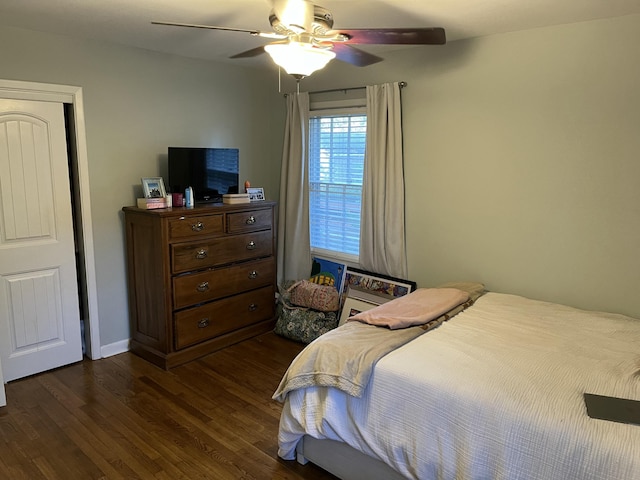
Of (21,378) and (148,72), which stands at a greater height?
(148,72)

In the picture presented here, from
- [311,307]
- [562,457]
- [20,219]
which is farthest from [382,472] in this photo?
[20,219]

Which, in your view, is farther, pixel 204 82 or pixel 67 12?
pixel 204 82

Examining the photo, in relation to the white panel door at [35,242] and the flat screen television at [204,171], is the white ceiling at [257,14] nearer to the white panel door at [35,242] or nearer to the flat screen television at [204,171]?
the white panel door at [35,242]

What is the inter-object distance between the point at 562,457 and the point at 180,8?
276 centimetres

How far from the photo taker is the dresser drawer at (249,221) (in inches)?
149

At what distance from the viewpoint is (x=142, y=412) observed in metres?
2.92

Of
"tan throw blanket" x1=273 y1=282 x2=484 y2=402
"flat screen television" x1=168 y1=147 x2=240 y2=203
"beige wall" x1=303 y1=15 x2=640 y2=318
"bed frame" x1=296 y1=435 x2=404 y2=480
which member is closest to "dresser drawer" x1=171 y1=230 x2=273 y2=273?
"flat screen television" x1=168 y1=147 x2=240 y2=203

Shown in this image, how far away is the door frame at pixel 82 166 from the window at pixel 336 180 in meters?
1.91

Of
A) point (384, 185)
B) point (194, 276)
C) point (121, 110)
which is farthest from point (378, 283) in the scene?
point (121, 110)

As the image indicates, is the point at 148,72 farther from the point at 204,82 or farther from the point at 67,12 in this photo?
the point at 67,12

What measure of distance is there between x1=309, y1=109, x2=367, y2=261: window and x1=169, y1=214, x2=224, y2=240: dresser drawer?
1090mm

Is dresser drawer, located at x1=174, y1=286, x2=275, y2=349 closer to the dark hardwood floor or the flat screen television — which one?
the dark hardwood floor

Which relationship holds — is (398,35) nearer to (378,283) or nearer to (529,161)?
(529,161)

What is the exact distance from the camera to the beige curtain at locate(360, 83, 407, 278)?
368 cm
